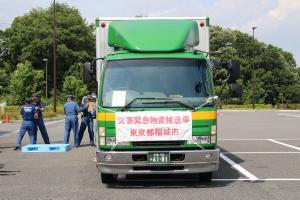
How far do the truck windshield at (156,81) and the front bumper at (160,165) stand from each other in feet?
2.68

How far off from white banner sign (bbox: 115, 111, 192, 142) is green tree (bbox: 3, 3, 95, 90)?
64648 millimetres

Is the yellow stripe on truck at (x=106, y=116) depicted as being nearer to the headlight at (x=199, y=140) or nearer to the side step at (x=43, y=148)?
the headlight at (x=199, y=140)

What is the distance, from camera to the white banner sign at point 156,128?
841 cm

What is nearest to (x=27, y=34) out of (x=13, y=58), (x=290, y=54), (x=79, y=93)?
(x=13, y=58)

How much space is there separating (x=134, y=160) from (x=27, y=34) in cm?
6780

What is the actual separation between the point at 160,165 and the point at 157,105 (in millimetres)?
943

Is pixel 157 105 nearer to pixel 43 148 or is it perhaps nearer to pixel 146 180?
pixel 146 180

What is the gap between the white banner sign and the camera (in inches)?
331

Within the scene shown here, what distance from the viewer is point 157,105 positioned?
8516 millimetres

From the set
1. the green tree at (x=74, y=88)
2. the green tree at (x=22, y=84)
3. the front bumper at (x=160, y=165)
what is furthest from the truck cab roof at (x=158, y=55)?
the green tree at (x=74, y=88)

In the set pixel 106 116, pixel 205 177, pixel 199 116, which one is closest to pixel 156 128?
pixel 199 116

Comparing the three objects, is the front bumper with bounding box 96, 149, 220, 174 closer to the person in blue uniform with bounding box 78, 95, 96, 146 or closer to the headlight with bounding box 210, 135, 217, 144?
the headlight with bounding box 210, 135, 217, 144

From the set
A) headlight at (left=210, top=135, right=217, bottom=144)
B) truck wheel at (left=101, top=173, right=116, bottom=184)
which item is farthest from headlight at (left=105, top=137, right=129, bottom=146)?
headlight at (left=210, top=135, right=217, bottom=144)

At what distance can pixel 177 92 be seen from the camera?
28.8 feet
